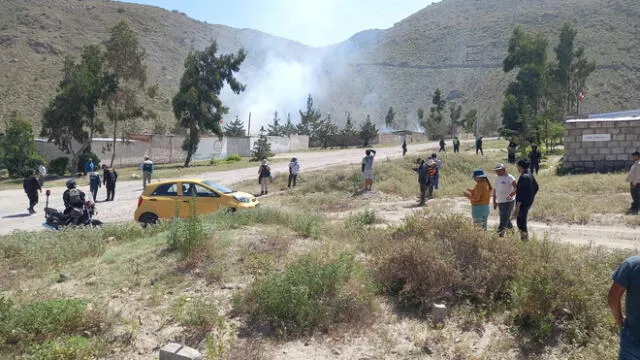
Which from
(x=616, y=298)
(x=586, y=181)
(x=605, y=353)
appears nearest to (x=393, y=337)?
(x=605, y=353)

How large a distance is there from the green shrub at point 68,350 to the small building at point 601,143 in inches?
790

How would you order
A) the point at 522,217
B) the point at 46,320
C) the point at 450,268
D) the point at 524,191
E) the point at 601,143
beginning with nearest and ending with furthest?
the point at 46,320 < the point at 450,268 < the point at 524,191 < the point at 522,217 < the point at 601,143

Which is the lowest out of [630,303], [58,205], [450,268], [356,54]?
[58,205]

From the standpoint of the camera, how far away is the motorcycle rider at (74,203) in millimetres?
10422

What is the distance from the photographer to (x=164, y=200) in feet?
39.3

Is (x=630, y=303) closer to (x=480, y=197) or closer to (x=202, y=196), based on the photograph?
(x=480, y=197)

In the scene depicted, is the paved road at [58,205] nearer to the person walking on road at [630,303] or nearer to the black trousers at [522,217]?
the black trousers at [522,217]

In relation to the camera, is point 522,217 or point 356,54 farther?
point 356,54

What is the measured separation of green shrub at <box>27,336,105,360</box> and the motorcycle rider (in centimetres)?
595

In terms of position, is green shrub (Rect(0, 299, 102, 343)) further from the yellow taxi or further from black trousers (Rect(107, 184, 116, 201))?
black trousers (Rect(107, 184, 116, 201))

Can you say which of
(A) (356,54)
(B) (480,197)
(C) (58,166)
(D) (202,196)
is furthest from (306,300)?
(A) (356,54)

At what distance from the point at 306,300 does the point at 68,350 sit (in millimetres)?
2467

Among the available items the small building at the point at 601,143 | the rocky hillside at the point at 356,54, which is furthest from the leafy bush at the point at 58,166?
the small building at the point at 601,143

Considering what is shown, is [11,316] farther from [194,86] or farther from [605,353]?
[194,86]
